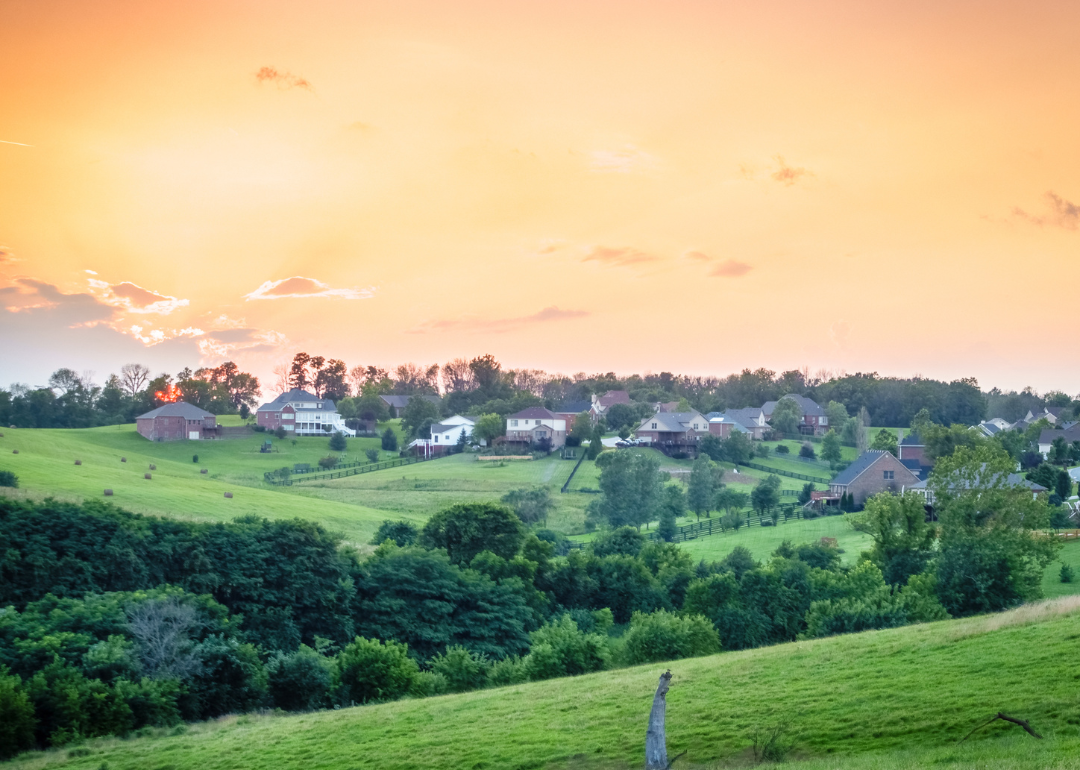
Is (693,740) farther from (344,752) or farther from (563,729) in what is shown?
(344,752)

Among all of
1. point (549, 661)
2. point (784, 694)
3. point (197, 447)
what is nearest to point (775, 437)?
point (197, 447)

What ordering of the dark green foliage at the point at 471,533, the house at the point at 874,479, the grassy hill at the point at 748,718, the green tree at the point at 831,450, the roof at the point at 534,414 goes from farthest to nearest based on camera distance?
the roof at the point at 534,414 → the green tree at the point at 831,450 → the house at the point at 874,479 → the dark green foliage at the point at 471,533 → the grassy hill at the point at 748,718

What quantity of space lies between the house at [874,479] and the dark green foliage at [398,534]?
3786 cm

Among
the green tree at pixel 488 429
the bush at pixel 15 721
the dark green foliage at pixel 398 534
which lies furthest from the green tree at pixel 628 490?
the bush at pixel 15 721

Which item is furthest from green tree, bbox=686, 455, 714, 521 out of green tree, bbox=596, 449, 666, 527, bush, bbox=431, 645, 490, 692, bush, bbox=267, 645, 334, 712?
bush, bbox=267, 645, 334, 712

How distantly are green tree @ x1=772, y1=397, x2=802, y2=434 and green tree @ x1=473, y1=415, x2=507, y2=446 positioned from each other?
3988 centimetres

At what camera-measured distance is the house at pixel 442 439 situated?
107812mm

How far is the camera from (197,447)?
9912 centimetres

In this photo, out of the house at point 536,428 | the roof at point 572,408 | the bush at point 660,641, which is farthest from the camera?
the roof at point 572,408

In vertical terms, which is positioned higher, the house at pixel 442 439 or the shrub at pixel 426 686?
the house at pixel 442 439

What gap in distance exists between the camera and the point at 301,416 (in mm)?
120000

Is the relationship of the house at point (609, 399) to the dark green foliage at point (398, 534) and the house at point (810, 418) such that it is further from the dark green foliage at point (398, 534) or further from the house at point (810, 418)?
the dark green foliage at point (398, 534)

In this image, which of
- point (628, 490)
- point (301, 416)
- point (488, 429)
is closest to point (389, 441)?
point (488, 429)

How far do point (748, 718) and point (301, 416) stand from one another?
10684 centimetres
